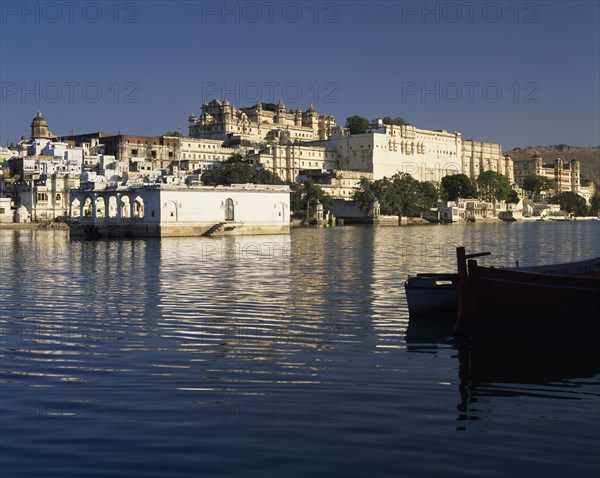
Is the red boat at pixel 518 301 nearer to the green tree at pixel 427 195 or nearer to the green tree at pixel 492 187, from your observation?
the green tree at pixel 427 195

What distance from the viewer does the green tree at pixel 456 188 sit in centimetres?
15750

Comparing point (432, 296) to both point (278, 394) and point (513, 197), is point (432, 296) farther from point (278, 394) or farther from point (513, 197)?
point (513, 197)

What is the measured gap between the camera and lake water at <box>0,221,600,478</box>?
29.8ft

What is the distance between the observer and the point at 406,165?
162250mm

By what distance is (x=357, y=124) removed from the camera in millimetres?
185250

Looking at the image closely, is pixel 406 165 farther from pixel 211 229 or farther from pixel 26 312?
pixel 26 312

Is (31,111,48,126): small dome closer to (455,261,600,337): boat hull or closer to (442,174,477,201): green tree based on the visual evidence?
(442,174,477,201): green tree

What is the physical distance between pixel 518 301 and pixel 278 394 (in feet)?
21.7

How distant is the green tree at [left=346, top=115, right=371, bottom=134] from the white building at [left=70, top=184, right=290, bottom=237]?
104 m

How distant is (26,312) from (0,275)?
1232 cm

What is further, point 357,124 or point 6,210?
point 357,124

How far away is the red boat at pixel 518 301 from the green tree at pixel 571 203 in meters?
186

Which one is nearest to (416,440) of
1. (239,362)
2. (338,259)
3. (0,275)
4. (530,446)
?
(530,446)

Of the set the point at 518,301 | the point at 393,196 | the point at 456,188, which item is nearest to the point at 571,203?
the point at 456,188
